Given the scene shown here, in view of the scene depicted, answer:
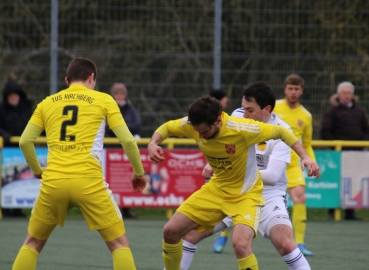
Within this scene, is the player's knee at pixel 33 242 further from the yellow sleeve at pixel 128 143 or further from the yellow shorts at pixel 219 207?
the yellow shorts at pixel 219 207

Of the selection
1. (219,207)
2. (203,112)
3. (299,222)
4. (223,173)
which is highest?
(203,112)

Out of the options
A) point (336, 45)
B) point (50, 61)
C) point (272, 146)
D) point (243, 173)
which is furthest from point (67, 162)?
point (336, 45)

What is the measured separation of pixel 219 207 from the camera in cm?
611

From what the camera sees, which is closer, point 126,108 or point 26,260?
point 26,260

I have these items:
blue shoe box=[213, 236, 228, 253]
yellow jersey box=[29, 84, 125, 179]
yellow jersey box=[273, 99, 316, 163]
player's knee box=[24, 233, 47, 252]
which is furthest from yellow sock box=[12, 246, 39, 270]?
yellow jersey box=[273, 99, 316, 163]

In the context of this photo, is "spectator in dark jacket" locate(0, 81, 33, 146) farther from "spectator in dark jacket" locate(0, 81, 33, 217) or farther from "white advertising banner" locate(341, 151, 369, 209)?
"white advertising banner" locate(341, 151, 369, 209)

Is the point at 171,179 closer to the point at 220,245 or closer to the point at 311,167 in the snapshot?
the point at 220,245

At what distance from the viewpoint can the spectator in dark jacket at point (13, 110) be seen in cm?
1207

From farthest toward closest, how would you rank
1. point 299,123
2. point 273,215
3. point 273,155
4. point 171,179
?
point 171,179 → point 299,123 → point 273,155 → point 273,215

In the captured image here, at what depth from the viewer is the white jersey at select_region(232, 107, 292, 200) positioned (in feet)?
21.5

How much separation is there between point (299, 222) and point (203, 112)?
371 cm

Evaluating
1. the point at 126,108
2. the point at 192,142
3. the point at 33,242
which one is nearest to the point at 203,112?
the point at 33,242

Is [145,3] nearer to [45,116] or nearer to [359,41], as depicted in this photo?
[359,41]

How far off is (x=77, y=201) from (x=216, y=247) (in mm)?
3597
